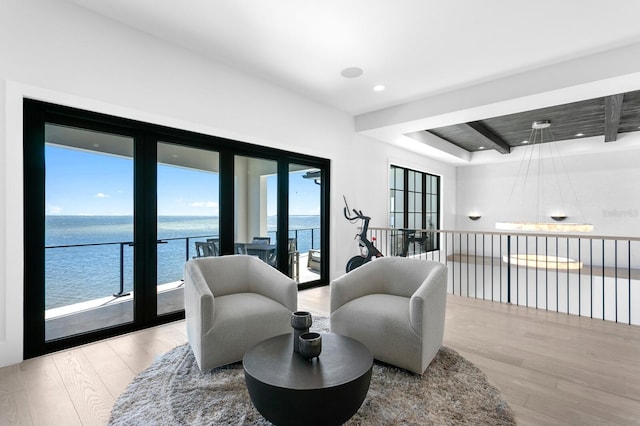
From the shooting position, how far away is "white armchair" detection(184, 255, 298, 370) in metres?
2.28

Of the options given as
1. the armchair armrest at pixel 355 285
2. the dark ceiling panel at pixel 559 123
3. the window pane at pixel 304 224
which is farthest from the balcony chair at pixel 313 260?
the dark ceiling panel at pixel 559 123

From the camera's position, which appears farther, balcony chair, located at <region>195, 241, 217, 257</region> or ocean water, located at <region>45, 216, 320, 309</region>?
balcony chair, located at <region>195, 241, 217, 257</region>

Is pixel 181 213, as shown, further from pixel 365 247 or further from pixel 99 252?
pixel 365 247

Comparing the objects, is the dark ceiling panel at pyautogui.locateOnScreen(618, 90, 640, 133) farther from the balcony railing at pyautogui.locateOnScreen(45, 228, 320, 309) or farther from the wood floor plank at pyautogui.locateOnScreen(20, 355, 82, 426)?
the wood floor plank at pyautogui.locateOnScreen(20, 355, 82, 426)

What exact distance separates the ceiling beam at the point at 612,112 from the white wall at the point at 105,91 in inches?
163

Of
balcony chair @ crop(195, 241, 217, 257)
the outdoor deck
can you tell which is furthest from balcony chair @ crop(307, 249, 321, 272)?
the outdoor deck

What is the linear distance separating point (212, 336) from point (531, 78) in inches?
176

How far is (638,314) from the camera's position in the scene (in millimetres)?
6418

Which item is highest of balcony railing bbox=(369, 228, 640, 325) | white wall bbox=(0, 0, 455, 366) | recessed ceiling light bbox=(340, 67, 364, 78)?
recessed ceiling light bbox=(340, 67, 364, 78)

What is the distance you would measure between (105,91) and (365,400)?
10.9ft

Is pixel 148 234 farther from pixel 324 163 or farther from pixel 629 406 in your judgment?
pixel 629 406

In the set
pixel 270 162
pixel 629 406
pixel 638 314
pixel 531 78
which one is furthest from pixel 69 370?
pixel 638 314

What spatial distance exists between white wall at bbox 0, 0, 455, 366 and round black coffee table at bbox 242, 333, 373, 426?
2.26 meters

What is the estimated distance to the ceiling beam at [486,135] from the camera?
19.4 ft
